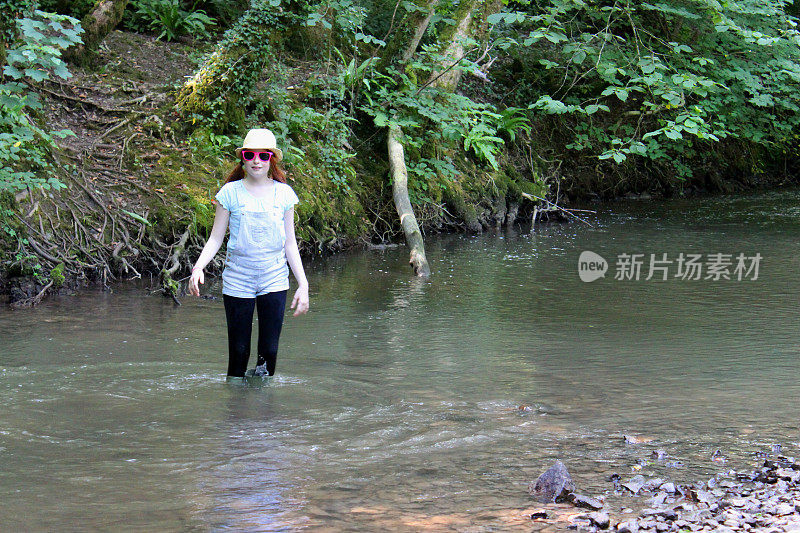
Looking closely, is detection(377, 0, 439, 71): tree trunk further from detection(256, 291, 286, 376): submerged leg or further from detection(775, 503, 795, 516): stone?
detection(775, 503, 795, 516): stone

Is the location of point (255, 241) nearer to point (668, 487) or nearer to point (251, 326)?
point (251, 326)

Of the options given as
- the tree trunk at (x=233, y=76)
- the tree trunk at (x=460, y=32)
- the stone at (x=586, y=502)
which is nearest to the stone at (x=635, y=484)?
the stone at (x=586, y=502)

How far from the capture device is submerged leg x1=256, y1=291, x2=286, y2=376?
19.4 ft

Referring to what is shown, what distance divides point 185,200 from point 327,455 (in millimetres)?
7195

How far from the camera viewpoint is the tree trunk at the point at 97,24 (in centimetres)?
1361

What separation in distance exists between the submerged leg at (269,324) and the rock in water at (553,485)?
2.43 metres

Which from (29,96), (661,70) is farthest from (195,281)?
(661,70)

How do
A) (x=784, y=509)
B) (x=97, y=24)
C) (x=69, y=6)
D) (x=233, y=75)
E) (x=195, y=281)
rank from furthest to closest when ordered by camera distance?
(x=69, y=6) → (x=97, y=24) → (x=233, y=75) → (x=195, y=281) → (x=784, y=509)

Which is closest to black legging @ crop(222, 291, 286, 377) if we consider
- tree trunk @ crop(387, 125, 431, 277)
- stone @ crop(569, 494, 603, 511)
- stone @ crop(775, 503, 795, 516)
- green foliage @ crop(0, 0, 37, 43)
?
stone @ crop(569, 494, 603, 511)

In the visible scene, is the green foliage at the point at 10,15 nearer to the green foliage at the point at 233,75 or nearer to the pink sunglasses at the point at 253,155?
the green foliage at the point at 233,75

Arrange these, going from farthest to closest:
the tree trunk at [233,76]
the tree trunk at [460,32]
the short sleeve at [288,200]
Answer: the tree trunk at [460,32]
the tree trunk at [233,76]
the short sleeve at [288,200]

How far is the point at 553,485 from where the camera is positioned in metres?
4.14

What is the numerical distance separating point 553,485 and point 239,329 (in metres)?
2.72

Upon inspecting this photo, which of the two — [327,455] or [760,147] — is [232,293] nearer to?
[327,455]
